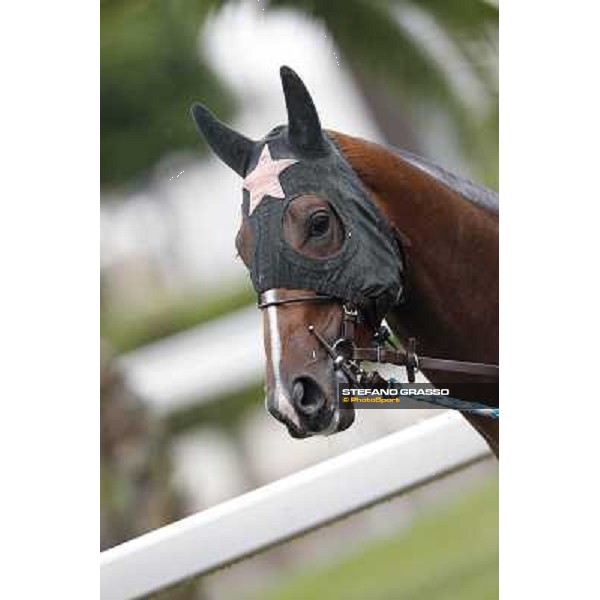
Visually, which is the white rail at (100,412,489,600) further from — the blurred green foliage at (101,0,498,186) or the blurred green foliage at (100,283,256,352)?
the blurred green foliage at (101,0,498,186)

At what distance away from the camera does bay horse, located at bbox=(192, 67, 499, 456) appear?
2.36 meters

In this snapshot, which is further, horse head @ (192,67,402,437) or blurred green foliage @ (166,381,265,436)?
blurred green foliage @ (166,381,265,436)

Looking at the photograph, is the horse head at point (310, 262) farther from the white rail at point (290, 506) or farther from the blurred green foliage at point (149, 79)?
the blurred green foliage at point (149, 79)

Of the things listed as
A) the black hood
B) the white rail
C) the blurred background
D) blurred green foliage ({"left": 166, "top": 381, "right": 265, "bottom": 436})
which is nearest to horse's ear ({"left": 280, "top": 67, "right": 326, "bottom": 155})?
the black hood

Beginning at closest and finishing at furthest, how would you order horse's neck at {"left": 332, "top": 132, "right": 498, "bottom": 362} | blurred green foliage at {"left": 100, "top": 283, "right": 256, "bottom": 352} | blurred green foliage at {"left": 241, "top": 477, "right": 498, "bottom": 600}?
horse's neck at {"left": 332, "top": 132, "right": 498, "bottom": 362} < blurred green foliage at {"left": 241, "top": 477, "right": 498, "bottom": 600} < blurred green foliage at {"left": 100, "top": 283, "right": 256, "bottom": 352}

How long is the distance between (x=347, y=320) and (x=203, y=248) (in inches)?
24.4

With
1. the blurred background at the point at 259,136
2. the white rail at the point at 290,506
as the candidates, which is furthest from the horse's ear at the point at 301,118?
the white rail at the point at 290,506

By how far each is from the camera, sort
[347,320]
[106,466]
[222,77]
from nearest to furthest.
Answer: [347,320] → [222,77] → [106,466]

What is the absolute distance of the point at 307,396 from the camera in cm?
235

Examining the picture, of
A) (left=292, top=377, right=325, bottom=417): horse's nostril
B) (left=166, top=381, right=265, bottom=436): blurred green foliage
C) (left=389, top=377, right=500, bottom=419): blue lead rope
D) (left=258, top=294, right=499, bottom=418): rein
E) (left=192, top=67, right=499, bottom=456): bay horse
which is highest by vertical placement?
(left=166, top=381, right=265, bottom=436): blurred green foliage

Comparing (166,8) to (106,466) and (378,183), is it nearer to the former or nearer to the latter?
(378,183)

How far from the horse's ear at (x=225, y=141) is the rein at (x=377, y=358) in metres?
0.27
